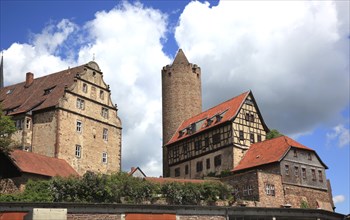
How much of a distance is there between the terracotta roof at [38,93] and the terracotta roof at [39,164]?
657cm

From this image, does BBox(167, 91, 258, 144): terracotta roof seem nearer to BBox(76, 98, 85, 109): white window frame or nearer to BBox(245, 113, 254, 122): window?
BBox(245, 113, 254, 122): window

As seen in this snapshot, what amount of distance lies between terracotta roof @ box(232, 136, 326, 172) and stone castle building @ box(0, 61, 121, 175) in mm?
13123

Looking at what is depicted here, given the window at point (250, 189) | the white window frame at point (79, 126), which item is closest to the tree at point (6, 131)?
the white window frame at point (79, 126)

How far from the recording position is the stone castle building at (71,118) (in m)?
46.5

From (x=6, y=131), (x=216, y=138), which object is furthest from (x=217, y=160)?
(x=6, y=131)

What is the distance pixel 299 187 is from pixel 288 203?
244 cm

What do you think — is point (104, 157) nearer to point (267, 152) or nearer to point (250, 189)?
point (250, 189)

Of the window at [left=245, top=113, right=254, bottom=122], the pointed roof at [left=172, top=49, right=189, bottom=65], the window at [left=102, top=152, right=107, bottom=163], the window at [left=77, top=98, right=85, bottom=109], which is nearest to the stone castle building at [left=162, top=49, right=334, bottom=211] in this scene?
the window at [left=245, top=113, right=254, bottom=122]

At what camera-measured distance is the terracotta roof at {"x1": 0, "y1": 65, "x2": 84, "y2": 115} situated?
48.5 m

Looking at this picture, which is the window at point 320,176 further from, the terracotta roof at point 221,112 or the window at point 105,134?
the window at point 105,134

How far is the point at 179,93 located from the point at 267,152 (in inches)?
810

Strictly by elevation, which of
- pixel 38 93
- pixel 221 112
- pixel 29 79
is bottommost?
pixel 221 112

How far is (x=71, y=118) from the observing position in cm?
4766

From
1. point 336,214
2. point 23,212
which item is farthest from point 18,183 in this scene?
point 336,214
